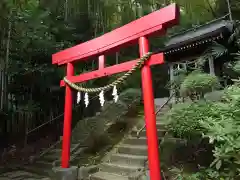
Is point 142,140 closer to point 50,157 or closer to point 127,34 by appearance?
point 50,157

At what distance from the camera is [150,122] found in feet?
12.0

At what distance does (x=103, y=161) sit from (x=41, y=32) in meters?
5.29

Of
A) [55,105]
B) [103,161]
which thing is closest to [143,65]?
[103,161]

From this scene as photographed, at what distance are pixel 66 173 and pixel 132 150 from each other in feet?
6.34

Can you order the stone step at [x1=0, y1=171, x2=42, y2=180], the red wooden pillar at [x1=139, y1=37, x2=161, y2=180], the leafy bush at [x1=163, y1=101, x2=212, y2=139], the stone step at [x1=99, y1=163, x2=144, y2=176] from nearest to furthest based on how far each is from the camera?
the red wooden pillar at [x1=139, y1=37, x2=161, y2=180]
the leafy bush at [x1=163, y1=101, x2=212, y2=139]
the stone step at [x1=99, y1=163, x2=144, y2=176]
the stone step at [x1=0, y1=171, x2=42, y2=180]

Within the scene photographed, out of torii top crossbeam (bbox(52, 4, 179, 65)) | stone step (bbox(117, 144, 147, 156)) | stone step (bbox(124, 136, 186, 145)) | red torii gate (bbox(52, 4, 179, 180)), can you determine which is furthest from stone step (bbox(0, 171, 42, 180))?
torii top crossbeam (bbox(52, 4, 179, 65))

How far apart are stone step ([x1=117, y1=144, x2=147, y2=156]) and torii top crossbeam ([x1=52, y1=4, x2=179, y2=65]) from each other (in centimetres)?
293

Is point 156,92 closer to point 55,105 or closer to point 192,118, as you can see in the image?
point 55,105

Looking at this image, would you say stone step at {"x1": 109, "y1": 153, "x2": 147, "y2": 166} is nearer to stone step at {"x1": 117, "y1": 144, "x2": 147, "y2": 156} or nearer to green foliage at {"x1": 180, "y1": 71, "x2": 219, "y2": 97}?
stone step at {"x1": 117, "y1": 144, "x2": 147, "y2": 156}

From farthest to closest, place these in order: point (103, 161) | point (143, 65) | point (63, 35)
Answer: point (63, 35), point (103, 161), point (143, 65)

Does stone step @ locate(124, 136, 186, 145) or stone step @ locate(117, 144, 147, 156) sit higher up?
stone step @ locate(124, 136, 186, 145)

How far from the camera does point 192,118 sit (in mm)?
4094

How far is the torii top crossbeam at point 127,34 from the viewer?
3.60 metres

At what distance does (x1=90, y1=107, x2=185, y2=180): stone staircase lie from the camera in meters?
5.05
